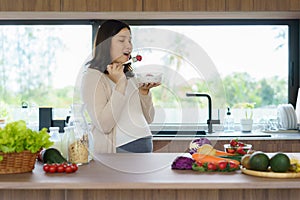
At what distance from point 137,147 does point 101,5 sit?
1604 millimetres

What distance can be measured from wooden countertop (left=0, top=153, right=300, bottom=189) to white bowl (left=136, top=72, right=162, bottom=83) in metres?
0.42

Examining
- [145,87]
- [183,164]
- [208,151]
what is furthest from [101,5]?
[183,164]

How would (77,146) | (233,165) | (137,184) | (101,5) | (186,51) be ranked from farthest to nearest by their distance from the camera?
(186,51) → (101,5) → (77,146) → (233,165) → (137,184)

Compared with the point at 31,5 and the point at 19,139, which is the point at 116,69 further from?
the point at 31,5

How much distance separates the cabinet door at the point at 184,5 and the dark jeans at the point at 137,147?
4.99 feet

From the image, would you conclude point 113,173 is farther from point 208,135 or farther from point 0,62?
point 0,62

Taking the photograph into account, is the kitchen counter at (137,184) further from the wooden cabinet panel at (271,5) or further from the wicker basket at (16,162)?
the wooden cabinet panel at (271,5)

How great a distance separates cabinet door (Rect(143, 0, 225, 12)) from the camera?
372 cm

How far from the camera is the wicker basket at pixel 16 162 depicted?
1767 mm

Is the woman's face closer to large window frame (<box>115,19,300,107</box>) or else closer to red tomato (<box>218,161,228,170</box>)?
red tomato (<box>218,161,228,170</box>)

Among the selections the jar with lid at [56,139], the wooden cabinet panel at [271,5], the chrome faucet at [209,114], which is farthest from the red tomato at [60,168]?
the wooden cabinet panel at [271,5]

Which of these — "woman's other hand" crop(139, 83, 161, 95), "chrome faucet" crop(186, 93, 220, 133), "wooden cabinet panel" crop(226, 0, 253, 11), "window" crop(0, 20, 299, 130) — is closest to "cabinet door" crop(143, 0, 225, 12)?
"wooden cabinet panel" crop(226, 0, 253, 11)

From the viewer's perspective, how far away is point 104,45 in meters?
2.43

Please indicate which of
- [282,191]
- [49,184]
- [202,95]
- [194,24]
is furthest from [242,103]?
[49,184]
